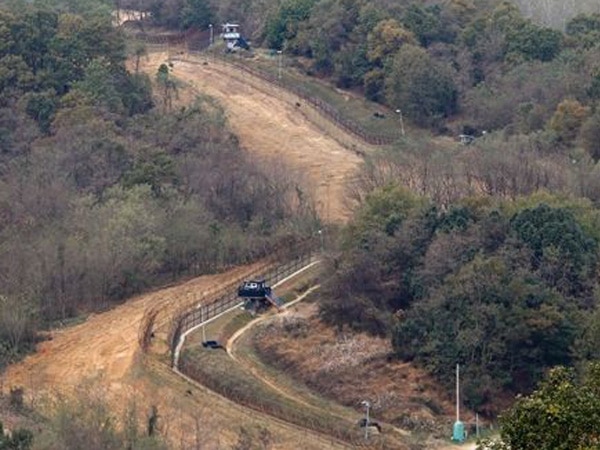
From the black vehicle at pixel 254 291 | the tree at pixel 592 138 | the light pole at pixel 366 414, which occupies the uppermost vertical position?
the tree at pixel 592 138

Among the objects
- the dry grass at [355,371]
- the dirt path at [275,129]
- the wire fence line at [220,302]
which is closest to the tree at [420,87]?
the dirt path at [275,129]

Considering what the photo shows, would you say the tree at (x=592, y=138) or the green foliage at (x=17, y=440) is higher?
the tree at (x=592, y=138)

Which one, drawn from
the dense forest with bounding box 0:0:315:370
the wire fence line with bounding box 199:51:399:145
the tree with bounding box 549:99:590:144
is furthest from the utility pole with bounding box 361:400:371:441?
the wire fence line with bounding box 199:51:399:145

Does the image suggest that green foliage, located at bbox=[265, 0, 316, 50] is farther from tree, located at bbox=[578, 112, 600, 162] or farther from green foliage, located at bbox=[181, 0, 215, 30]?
tree, located at bbox=[578, 112, 600, 162]

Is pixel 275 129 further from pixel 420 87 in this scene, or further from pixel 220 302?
pixel 220 302

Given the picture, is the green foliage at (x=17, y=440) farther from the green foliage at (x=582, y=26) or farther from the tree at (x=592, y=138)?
the green foliage at (x=582, y=26)

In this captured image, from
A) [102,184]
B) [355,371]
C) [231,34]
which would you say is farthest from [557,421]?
[231,34]
